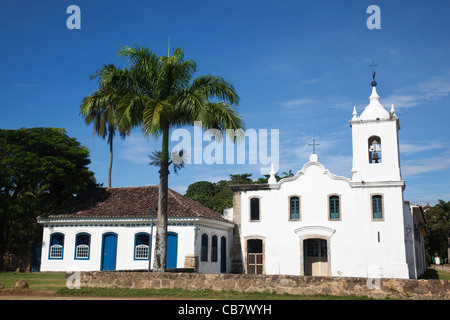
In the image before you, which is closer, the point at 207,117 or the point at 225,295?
the point at 225,295

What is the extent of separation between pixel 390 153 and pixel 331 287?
1361 centimetres

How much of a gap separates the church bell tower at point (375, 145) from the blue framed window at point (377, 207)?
3.42 feet

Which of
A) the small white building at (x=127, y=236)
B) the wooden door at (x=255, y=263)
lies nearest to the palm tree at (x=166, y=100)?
the small white building at (x=127, y=236)

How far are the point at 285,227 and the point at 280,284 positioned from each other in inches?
501

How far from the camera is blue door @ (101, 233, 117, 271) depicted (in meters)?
26.0

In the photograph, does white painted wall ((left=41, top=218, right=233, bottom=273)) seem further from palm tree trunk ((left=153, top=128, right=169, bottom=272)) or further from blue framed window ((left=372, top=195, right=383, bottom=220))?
blue framed window ((left=372, top=195, right=383, bottom=220))

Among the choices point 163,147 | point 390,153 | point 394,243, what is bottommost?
point 394,243

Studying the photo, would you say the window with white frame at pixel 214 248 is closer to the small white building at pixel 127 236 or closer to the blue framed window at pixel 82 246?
the small white building at pixel 127 236

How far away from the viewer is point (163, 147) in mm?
17516

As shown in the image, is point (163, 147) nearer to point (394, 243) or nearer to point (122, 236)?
point (122, 236)

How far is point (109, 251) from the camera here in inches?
1031

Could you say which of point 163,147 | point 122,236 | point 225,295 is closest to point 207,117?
point 163,147

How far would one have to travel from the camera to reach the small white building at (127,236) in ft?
82.5
